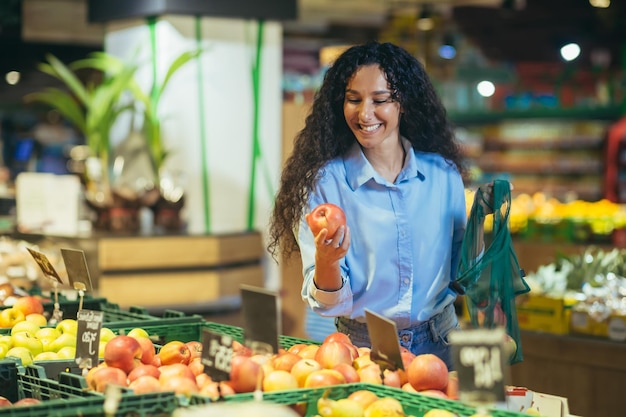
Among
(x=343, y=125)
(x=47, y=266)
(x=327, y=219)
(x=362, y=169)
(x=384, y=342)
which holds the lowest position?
(x=384, y=342)

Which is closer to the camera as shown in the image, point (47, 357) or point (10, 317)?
point (47, 357)

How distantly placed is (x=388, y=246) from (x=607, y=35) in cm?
1021

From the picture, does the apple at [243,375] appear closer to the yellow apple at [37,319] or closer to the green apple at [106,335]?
the green apple at [106,335]

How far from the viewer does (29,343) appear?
→ 9.09ft

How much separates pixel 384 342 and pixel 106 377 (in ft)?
2.16

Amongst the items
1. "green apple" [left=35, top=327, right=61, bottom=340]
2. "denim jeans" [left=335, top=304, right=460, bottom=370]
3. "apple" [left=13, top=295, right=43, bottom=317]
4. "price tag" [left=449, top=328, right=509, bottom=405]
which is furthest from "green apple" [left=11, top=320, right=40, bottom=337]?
"price tag" [left=449, top=328, right=509, bottom=405]

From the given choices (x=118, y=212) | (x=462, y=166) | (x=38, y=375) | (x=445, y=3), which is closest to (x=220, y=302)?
(x=118, y=212)

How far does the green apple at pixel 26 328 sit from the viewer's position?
2939 millimetres

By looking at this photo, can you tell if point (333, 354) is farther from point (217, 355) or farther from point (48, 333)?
point (48, 333)

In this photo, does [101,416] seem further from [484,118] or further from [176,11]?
[484,118]

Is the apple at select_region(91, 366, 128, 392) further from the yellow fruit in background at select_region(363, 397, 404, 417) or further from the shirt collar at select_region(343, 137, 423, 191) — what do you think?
the shirt collar at select_region(343, 137, 423, 191)

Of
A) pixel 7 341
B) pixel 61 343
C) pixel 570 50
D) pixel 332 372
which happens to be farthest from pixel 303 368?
pixel 570 50

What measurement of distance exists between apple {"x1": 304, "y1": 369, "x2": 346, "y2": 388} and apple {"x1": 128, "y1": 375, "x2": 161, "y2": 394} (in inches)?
13.7

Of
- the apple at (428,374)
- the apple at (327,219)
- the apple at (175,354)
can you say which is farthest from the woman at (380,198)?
the apple at (428,374)
